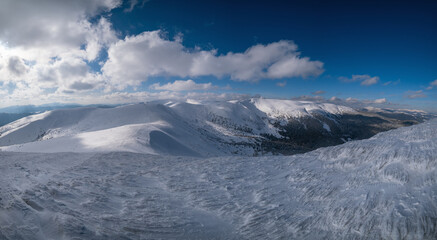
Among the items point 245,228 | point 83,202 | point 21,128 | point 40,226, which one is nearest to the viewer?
point 40,226

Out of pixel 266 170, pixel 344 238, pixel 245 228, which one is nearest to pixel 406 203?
pixel 344 238

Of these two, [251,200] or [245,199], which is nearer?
[251,200]

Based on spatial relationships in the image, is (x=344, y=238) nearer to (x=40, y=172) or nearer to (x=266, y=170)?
(x=266, y=170)

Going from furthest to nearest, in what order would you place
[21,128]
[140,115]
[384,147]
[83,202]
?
[140,115] → [21,128] → [384,147] → [83,202]

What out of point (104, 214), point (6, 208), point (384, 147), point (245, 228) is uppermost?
point (384, 147)

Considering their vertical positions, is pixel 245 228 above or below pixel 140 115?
below

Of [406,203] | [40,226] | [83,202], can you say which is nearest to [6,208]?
[40,226]

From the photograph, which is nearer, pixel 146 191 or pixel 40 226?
pixel 40 226
